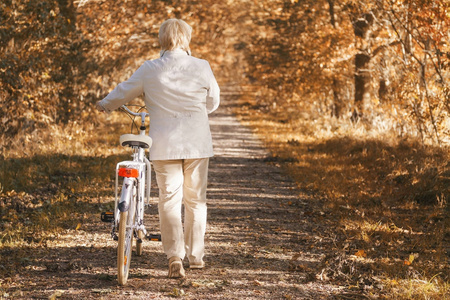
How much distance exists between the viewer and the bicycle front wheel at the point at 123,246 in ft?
14.6

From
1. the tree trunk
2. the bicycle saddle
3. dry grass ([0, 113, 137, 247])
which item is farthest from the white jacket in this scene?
the tree trunk

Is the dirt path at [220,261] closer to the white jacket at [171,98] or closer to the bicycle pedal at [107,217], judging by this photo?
the bicycle pedal at [107,217]

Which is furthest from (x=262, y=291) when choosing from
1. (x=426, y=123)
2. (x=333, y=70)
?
(x=333, y=70)

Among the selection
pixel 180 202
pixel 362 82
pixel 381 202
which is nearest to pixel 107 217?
pixel 180 202

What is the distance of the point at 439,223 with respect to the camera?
278 inches

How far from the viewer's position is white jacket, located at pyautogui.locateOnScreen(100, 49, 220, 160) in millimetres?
4855

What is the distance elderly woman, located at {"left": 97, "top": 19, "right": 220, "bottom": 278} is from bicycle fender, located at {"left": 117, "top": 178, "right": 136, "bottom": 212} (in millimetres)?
406

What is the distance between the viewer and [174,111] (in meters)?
4.91

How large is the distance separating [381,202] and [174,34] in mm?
4477

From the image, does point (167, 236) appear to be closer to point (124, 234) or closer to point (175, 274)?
point (175, 274)

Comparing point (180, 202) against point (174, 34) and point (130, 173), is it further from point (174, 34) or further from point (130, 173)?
point (174, 34)

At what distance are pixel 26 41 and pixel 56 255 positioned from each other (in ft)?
23.3

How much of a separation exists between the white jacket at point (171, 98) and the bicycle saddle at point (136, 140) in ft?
0.48

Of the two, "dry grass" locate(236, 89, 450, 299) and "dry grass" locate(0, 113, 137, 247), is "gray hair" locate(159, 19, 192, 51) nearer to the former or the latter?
"dry grass" locate(236, 89, 450, 299)
